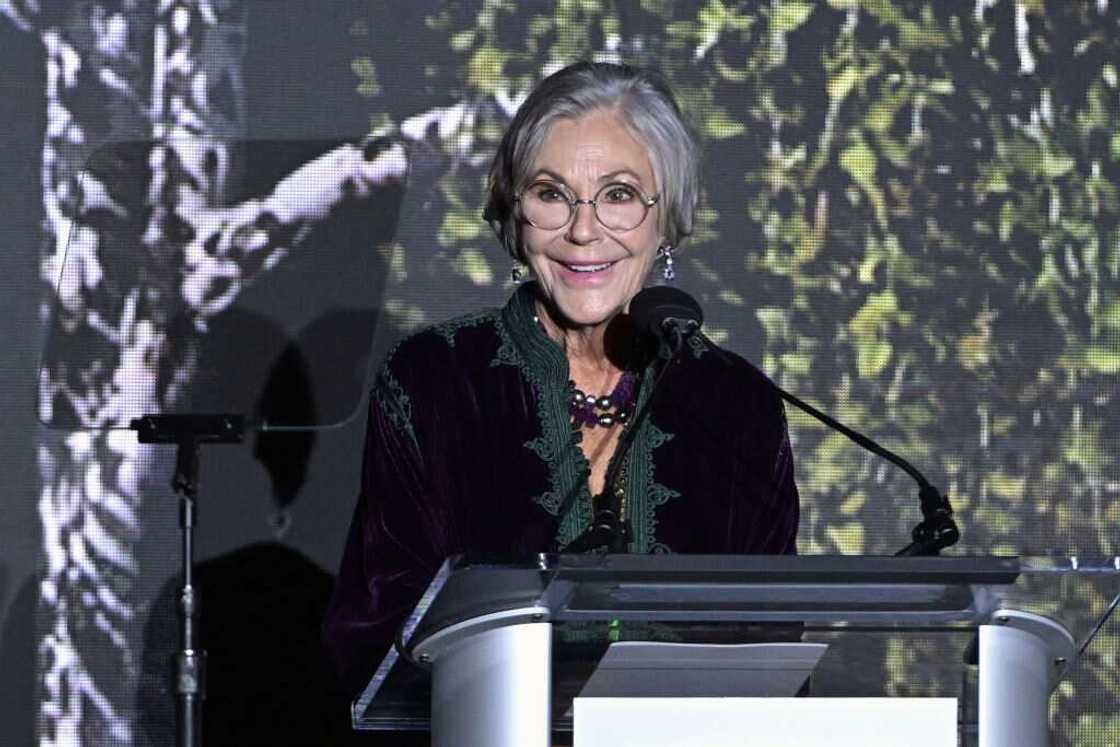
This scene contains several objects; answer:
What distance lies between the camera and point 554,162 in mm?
2367

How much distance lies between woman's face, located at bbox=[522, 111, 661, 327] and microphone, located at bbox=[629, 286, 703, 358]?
14.6 inches

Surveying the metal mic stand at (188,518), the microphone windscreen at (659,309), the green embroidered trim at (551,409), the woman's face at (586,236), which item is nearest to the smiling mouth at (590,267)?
the woman's face at (586,236)

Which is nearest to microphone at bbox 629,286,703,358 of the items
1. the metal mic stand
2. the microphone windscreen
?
the microphone windscreen

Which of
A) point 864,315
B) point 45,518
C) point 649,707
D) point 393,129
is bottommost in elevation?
point 649,707

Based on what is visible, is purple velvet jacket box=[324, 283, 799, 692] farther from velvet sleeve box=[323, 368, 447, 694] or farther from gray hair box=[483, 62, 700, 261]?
gray hair box=[483, 62, 700, 261]

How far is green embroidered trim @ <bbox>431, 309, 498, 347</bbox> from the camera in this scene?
245 centimetres

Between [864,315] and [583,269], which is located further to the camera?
[864,315]

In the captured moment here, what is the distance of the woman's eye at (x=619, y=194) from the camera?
93.5 inches

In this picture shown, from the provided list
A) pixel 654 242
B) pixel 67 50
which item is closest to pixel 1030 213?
pixel 654 242

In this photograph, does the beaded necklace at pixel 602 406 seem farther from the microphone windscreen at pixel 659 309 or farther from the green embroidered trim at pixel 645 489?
the microphone windscreen at pixel 659 309

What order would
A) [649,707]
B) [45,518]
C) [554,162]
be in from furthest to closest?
[45,518] < [554,162] < [649,707]

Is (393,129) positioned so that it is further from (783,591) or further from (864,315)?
(783,591)

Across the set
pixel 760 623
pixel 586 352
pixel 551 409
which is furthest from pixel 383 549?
pixel 760 623

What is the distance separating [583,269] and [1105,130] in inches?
70.8
